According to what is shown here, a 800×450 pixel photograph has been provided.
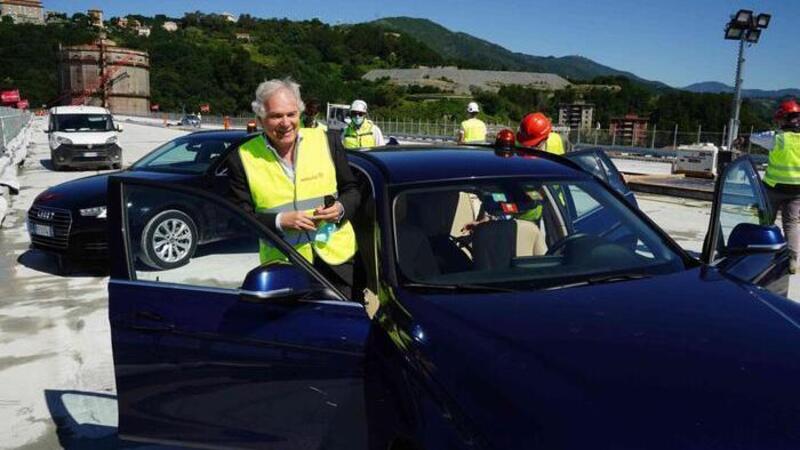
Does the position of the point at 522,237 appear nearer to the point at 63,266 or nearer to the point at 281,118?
the point at 281,118

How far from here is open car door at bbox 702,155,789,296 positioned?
3.06 m

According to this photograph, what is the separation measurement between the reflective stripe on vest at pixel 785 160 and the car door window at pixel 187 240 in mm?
5968

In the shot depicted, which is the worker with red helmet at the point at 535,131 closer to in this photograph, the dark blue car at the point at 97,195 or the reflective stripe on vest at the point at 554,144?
the reflective stripe on vest at the point at 554,144

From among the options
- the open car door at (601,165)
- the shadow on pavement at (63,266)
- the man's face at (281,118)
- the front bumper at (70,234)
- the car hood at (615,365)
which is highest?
the man's face at (281,118)

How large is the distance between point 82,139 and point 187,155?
12313 millimetres

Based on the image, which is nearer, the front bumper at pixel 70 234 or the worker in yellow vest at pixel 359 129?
the front bumper at pixel 70 234

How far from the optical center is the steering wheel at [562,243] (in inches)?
120

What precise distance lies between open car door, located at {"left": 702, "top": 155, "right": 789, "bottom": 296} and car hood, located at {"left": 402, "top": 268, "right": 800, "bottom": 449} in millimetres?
602

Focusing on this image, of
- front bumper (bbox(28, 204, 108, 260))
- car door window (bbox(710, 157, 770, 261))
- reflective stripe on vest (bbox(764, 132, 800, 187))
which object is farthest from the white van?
car door window (bbox(710, 157, 770, 261))

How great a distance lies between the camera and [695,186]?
15.3 metres

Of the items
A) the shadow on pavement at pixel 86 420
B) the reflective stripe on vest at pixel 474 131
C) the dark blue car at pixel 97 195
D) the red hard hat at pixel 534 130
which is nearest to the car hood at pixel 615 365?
the shadow on pavement at pixel 86 420

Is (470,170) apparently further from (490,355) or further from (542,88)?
(542,88)

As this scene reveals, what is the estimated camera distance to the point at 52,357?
16.1 ft

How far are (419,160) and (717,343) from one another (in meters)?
1.68
